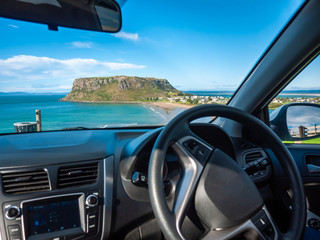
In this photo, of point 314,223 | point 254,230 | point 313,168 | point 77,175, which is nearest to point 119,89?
point 77,175

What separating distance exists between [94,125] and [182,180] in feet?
4.65

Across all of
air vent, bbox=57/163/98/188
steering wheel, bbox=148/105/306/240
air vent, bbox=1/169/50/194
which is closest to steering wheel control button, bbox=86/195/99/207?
air vent, bbox=57/163/98/188

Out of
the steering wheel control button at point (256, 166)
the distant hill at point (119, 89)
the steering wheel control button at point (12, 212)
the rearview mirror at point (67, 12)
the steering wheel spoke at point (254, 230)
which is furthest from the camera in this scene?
the distant hill at point (119, 89)

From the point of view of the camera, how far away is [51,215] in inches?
76.2

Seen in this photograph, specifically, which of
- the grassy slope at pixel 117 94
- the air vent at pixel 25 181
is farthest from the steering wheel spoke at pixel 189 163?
the grassy slope at pixel 117 94

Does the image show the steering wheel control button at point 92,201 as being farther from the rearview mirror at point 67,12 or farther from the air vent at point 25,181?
the rearview mirror at point 67,12

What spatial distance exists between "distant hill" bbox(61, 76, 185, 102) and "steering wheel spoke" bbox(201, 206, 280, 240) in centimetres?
160

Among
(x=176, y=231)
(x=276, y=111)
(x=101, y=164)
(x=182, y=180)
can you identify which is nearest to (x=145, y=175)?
(x=101, y=164)

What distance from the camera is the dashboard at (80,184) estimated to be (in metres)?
1.90

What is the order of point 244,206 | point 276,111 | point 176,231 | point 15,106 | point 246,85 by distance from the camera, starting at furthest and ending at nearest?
point 276,111 → point 246,85 → point 15,106 → point 244,206 → point 176,231

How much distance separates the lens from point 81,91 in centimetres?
271

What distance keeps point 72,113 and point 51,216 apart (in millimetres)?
1077

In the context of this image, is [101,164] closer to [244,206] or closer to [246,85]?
[244,206]

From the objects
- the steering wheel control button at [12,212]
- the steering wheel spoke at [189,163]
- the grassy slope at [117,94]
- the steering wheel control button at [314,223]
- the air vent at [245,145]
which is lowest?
the steering wheel control button at [314,223]
